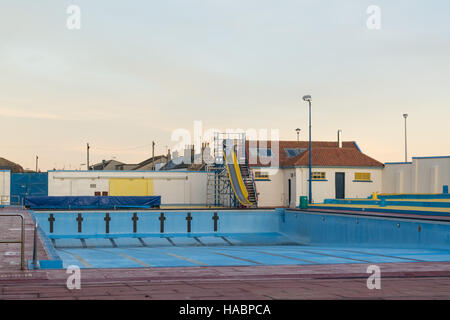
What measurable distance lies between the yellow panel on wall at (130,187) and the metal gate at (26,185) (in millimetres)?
8192

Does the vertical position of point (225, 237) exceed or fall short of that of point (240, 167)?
it falls short

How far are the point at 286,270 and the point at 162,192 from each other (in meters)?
40.3

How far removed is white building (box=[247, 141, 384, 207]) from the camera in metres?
46.8

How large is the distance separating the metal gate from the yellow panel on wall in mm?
8192

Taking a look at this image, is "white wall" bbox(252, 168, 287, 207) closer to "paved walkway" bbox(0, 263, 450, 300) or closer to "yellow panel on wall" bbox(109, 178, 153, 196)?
"yellow panel on wall" bbox(109, 178, 153, 196)

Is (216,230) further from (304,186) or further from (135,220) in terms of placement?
(304,186)

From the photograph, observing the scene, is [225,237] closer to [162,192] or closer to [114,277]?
[162,192]

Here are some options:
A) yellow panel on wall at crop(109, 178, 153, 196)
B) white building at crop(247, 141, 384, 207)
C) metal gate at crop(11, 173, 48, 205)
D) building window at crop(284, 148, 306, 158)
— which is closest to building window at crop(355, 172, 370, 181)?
white building at crop(247, 141, 384, 207)

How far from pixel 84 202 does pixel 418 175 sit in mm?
26836

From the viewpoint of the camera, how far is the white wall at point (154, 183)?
1890 inches

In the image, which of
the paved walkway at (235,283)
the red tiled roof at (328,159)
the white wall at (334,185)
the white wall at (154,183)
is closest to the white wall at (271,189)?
the red tiled roof at (328,159)

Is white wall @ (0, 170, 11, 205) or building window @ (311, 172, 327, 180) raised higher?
building window @ (311, 172, 327, 180)
